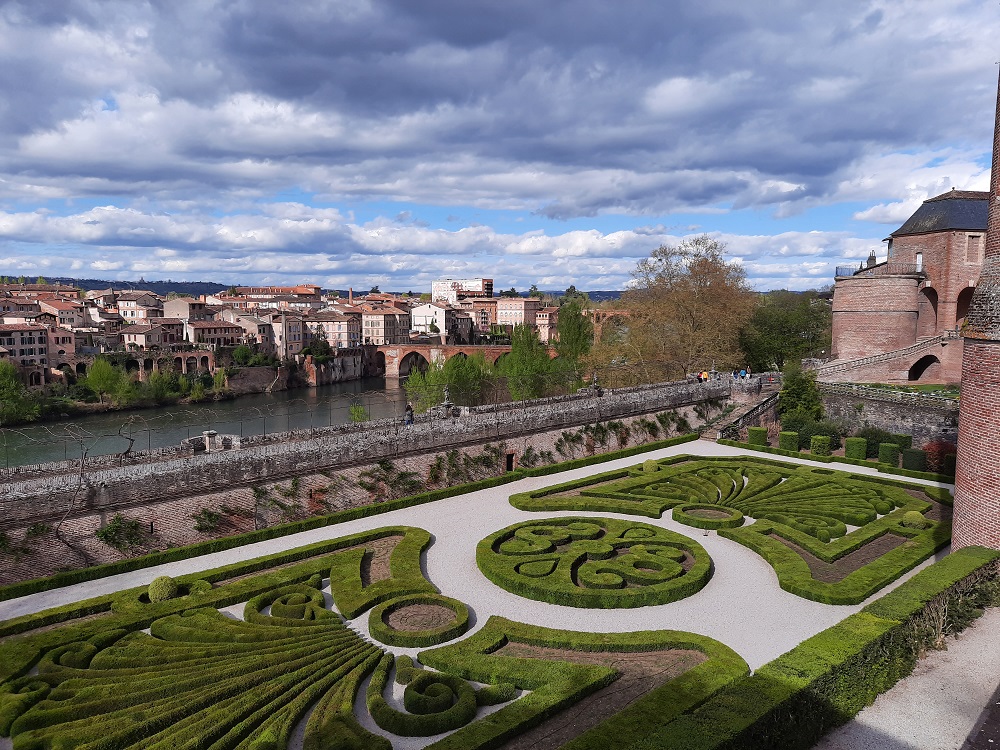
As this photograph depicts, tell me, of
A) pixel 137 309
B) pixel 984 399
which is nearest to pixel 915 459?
pixel 984 399

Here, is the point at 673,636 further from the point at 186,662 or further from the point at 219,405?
the point at 219,405

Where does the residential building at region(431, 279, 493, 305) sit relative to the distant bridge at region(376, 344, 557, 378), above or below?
above

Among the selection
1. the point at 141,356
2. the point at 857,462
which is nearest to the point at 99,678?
the point at 857,462

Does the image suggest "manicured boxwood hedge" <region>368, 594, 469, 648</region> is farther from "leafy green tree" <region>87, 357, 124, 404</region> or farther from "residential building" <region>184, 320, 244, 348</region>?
"residential building" <region>184, 320, 244, 348</region>

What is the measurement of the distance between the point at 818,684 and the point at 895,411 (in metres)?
26.9

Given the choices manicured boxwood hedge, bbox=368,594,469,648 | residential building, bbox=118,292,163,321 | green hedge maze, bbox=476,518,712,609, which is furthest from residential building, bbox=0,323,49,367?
manicured boxwood hedge, bbox=368,594,469,648

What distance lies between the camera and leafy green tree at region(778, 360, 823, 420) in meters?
35.4

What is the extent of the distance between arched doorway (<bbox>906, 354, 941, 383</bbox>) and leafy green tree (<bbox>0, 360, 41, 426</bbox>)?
6518 cm

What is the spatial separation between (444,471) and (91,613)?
12707mm

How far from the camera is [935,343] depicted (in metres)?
38.3

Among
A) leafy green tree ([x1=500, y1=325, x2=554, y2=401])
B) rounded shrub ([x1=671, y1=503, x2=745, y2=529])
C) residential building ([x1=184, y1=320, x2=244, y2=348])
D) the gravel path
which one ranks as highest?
residential building ([x1=184, y1=320, x2=244, y2=348])

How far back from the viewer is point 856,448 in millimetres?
29188

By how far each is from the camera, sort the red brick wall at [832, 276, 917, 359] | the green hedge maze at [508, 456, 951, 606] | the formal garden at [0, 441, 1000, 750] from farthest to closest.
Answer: the red brick wall at [832, 276, 917, 359]
the green hedge maze at [508, 456, 951, 606]
the formal garden at [0, 441, 1000, 750]

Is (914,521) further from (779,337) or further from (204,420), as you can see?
(204,420)
